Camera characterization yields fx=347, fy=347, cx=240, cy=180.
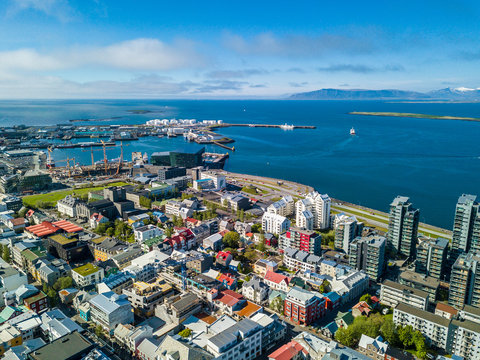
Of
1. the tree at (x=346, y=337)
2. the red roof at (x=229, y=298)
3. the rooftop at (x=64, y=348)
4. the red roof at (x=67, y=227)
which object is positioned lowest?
the tree at (x=346, y=337)

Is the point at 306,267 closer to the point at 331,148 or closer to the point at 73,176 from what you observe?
the point at 73,176

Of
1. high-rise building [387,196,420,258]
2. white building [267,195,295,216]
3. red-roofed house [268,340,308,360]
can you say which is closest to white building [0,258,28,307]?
red-roofed house [268,340,308,360]

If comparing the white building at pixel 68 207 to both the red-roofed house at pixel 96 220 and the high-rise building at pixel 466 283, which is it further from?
the high-rise building at pixel 466 283

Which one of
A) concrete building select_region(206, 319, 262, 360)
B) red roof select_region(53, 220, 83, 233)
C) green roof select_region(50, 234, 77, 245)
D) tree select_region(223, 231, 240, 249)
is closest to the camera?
concrete building select_region(206, 319, 262, 360)

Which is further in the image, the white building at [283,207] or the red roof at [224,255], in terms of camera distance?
the white building at [283,207]

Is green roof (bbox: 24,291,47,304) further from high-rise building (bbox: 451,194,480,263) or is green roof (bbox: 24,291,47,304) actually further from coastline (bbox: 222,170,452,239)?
coastline (bbox: 222,170,452,239)

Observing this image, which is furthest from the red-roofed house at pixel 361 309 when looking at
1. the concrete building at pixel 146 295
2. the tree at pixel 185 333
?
the concrete building at pixel 146 295

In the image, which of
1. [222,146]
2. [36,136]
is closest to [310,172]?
[222,146]
